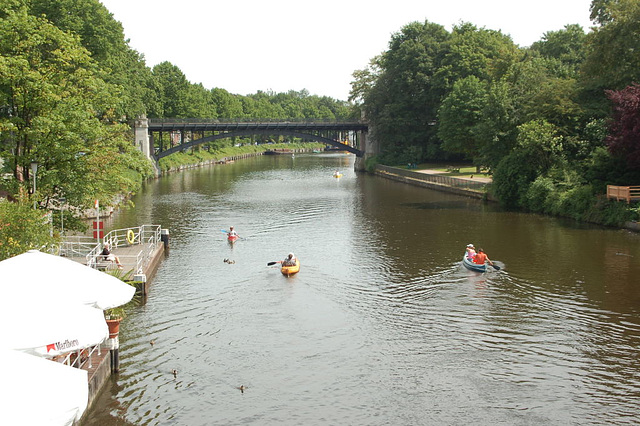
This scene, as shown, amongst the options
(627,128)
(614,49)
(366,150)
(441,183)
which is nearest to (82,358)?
(627,128)

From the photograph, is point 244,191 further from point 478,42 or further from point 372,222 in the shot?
point 478,42

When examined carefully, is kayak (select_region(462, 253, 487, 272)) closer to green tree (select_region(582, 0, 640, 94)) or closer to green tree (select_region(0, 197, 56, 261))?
green tree (select_region(0, 197, 56, 261))

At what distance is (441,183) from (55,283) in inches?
2476

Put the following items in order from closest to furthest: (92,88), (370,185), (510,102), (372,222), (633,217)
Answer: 1. (92,88)
2. (633,217)
3. (372,222)
4. (510,102)
5. (370,185)

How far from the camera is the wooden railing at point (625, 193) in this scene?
45.8 m

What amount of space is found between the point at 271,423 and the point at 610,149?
1535 inches

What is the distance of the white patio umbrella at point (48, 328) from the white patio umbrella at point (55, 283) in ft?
1.13

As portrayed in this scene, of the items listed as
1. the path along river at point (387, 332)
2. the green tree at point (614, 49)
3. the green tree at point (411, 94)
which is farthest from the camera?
the green tree at point (411, 94)

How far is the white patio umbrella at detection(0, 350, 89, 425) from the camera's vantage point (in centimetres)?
1073

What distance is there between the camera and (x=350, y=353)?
23.1 m

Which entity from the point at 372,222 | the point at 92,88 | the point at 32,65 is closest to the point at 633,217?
the point at 372,222

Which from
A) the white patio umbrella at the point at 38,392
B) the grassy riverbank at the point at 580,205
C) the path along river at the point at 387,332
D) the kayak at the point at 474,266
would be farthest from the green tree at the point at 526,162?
the white patio umbrella at the point at 38,392

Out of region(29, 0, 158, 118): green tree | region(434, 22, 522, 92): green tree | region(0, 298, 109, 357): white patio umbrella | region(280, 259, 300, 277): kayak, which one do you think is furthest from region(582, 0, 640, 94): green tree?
region(0, 298, 109, 357): white patio umbrella

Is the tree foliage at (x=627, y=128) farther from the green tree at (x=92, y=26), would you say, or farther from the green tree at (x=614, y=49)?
the green tree at (x=92, y=26)
